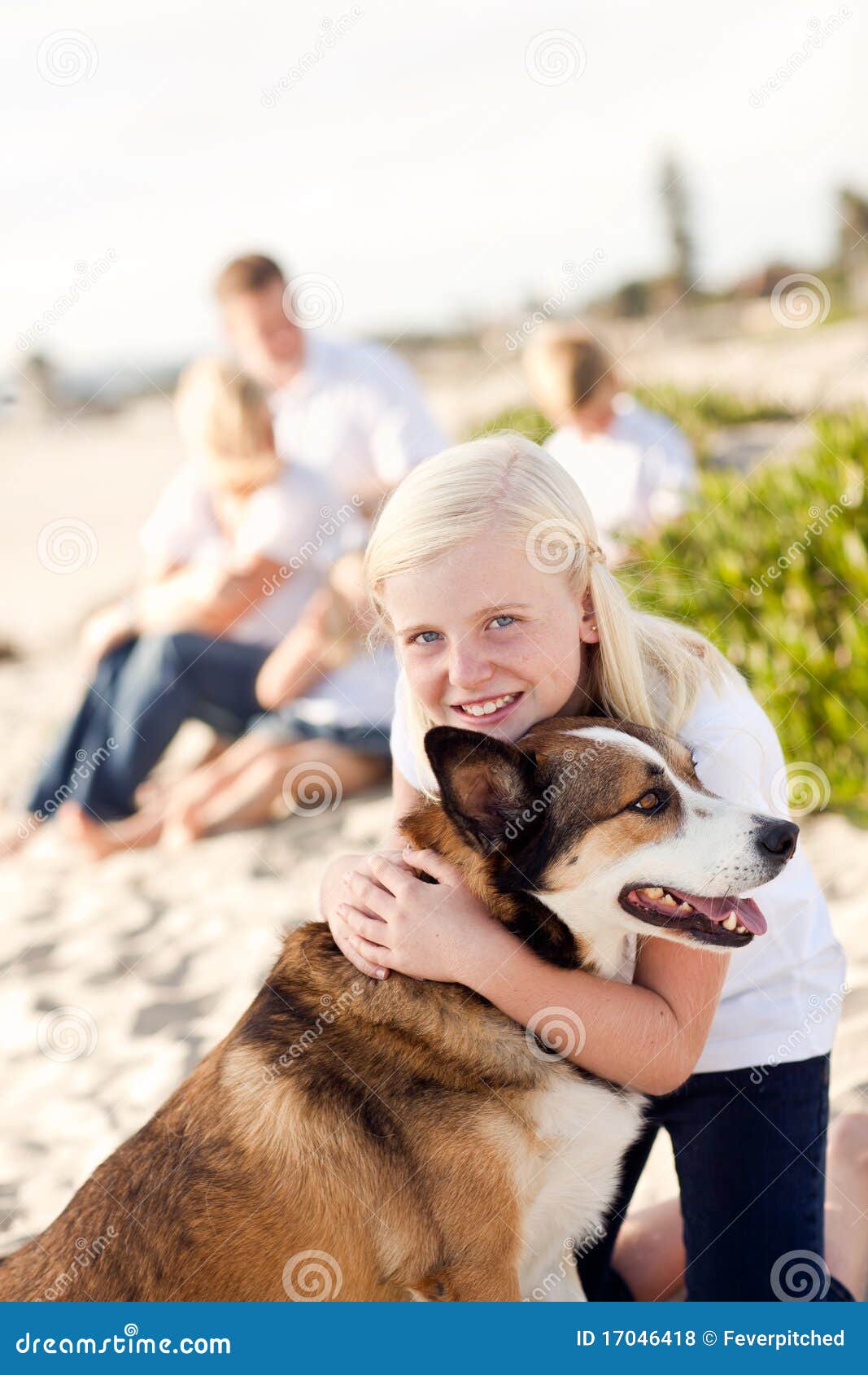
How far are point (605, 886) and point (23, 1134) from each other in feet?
8.47

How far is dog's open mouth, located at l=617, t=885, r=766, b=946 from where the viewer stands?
2.20 metres

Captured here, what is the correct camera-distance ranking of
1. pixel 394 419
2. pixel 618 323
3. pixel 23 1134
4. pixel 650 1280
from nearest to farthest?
pixel 650 1280 < pixel 23 1134 < pixel 394 419 < pixel 618 323

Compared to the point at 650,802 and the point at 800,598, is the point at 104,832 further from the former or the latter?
the point at 650,802

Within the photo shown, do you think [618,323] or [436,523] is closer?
[436,523]

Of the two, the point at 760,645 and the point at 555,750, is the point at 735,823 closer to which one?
the point at 555,750

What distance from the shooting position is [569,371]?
675 centimetres

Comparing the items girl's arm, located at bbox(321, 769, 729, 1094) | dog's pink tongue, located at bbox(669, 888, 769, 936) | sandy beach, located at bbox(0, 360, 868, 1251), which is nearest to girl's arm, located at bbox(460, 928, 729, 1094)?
girl's arm, located at bbox(321, 769, 729, 1094)

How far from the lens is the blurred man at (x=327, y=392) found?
6.25 m

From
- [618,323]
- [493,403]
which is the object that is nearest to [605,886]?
[493,403]

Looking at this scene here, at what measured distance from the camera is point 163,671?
20.5 ft

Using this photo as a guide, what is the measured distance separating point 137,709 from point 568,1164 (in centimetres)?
448

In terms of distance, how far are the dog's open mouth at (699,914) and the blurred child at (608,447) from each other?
4465 millimetres

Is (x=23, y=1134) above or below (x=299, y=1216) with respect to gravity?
below

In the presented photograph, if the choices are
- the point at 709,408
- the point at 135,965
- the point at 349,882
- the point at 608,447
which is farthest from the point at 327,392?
the point at 709,408
